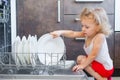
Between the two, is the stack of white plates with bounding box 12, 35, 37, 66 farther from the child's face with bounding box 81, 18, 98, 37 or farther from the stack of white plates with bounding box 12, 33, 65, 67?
the child's face with bounding box 81, 18, 98, 37

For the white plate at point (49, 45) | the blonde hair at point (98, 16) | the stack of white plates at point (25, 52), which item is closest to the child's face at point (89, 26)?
the blonde hair at point (98, 16)

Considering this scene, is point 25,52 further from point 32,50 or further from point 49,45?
point 49,45

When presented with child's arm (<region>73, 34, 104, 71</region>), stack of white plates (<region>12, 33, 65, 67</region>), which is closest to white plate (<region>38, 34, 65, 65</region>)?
stack of white plates (<region>12, 33, 65, 67</region>)

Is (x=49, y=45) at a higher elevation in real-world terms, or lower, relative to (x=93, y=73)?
higher

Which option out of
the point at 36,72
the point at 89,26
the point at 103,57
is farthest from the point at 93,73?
the point at 36,72

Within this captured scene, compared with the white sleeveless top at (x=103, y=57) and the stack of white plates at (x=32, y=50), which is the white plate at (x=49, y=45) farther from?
the white sleeveless top at (x=103, y=57)

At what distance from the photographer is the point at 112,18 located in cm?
204

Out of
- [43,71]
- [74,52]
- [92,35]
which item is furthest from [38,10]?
[43,71]

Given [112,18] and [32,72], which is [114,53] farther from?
[32,72]

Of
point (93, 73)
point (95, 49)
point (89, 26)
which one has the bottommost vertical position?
point (93, 73)

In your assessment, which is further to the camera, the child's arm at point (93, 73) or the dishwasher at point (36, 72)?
the child's arm at point (93, 73)

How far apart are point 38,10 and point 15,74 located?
127cm

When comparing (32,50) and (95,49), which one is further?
(95,49)

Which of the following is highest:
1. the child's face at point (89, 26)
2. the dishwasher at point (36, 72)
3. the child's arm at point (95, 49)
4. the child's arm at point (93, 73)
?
the child's face at point (89, 26)
